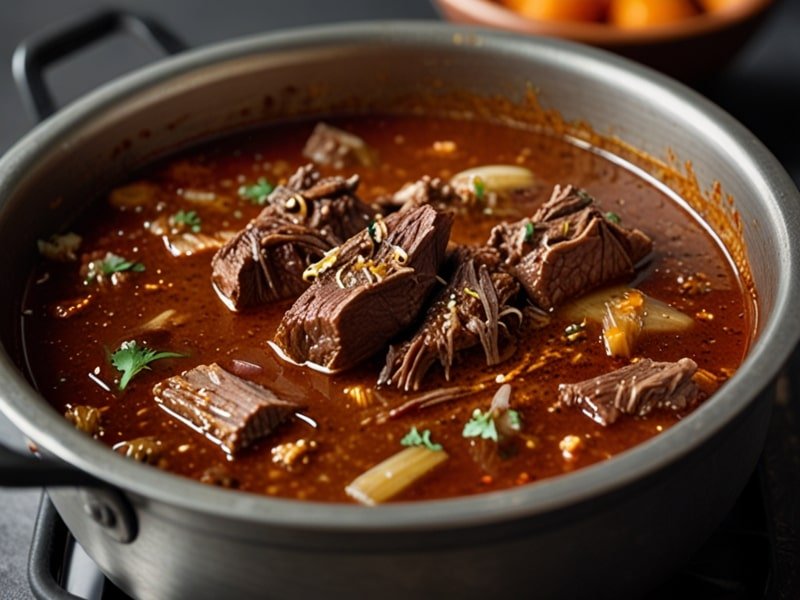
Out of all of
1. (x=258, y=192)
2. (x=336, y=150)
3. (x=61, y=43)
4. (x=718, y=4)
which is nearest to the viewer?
(x=258, y=192)

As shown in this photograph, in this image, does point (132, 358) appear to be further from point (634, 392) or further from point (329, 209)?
point (634, 392)

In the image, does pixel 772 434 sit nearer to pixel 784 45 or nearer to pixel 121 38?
pixel 784 45

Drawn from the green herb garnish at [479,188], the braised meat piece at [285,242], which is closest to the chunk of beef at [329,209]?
the braised meat piece at [285,242]

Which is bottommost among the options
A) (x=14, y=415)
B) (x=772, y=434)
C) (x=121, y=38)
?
(x=772, y=434)

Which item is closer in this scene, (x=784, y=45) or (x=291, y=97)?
(x=291, y=97)

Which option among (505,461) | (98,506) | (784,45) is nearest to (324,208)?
(505,461)

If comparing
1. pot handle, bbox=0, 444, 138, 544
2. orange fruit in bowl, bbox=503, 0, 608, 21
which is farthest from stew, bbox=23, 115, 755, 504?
orange fruit in bowl, bbox=503, 0, 608, 21

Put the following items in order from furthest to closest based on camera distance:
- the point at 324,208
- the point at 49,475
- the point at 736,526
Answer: the point at 324,208
the point at 736,526
the point at 49,475

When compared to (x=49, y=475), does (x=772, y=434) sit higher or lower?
lower

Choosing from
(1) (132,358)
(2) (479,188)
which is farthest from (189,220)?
(2) (479,188)
